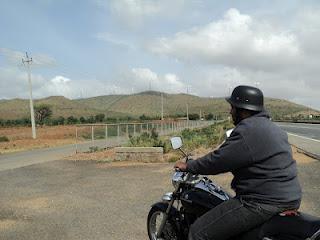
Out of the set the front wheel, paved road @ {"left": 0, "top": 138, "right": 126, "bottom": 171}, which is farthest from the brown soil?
the front wheel

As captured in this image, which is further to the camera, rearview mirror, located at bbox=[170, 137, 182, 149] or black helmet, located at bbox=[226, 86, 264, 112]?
rearview mirror, located at bbox=[170, 137, 182, 149]

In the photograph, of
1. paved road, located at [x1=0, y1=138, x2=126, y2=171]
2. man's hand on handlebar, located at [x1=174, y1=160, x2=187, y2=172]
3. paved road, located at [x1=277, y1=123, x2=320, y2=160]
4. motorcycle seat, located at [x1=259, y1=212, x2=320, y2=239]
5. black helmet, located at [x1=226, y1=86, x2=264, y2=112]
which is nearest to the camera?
motorcycle seat, located at [x1=259, y1=212, x2=320, y2=239]

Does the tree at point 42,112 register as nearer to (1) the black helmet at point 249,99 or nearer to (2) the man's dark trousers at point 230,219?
(2) the man's dark trousers at point 230,219

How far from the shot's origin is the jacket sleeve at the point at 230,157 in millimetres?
4180

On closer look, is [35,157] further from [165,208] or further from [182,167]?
[182,167]

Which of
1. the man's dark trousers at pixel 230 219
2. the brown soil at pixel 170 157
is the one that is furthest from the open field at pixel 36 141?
the man's dark trousers at pixel 230 219

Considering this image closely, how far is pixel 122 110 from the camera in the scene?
630 ft

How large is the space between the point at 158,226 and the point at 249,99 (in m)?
2.37

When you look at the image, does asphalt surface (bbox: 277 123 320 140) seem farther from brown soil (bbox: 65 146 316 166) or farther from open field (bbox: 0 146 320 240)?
open field (bbox: 0 146 320 240)

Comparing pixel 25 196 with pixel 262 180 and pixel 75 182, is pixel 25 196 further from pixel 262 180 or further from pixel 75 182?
pixel 262 180

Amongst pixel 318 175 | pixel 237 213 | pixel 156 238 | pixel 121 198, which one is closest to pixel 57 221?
pixel 121 198

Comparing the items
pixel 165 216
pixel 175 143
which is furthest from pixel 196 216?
pixel 175 143

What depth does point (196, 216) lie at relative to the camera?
5082 mm

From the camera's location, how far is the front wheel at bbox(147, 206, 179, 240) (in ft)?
18.1
